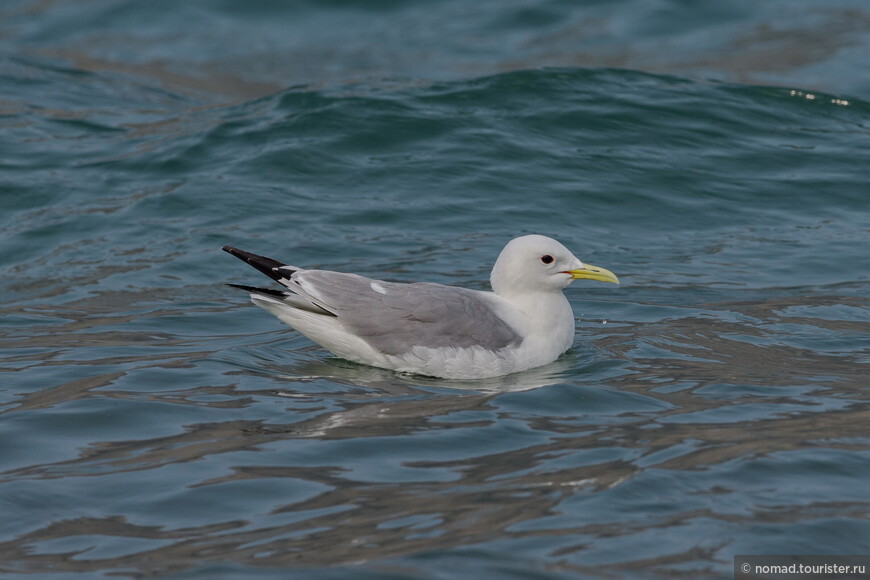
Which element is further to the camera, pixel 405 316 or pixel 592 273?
pixel 592 273

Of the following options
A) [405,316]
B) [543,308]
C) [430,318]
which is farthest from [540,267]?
[405,316]

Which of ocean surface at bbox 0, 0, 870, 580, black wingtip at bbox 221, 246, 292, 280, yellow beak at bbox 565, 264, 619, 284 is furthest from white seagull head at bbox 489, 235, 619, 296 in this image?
black wingtip at bbox 221, 246, 292, 280

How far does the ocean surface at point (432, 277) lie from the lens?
5.16 m

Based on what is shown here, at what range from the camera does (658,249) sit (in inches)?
426

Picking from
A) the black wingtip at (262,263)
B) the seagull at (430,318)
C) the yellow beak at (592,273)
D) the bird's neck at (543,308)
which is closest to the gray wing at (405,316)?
Result: the seagull at (430,318)

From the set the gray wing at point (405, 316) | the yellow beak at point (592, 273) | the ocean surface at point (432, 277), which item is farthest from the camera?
the yellow beak at point (592, 273)

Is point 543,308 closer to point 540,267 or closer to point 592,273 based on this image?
point 540,267

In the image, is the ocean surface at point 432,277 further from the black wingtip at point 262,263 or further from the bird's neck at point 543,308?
the black wingtip at point 262,263

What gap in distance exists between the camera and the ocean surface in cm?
516

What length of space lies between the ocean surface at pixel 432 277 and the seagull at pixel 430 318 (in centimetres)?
15

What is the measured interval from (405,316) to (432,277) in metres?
2.64

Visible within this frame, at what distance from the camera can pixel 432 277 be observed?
10.1m

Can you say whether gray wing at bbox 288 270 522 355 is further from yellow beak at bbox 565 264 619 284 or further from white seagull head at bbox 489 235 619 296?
yellow beak at bbox 565 264 619 284

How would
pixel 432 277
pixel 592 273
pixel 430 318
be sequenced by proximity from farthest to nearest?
pixel 432 277
pixel 592 273
pixel 430 318
